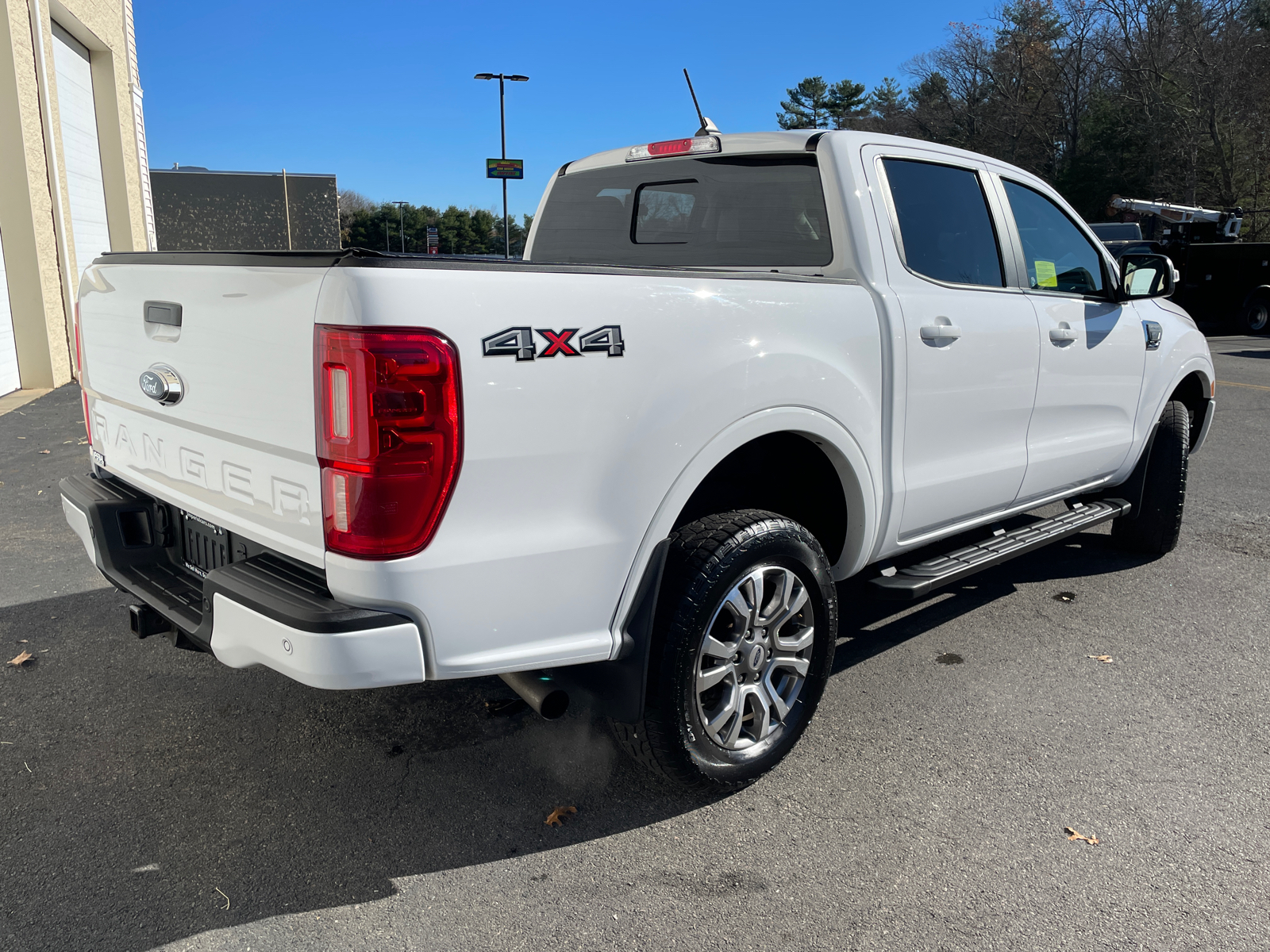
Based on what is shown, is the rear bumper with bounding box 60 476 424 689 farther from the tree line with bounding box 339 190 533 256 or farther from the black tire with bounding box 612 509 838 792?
the tree line with bounding box 339 190 533 256

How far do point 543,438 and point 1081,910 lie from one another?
177 cm

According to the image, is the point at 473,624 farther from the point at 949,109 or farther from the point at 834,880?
the point at 949,109

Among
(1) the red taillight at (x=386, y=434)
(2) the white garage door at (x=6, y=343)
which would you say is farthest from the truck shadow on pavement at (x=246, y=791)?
(2) the white garage door at (x=6, y=343)

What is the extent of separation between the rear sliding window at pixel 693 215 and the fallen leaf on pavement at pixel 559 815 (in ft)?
6.41

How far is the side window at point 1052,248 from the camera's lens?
13.3 ft

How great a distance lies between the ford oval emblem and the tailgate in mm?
18

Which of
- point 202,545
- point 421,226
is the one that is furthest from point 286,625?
point 421,226

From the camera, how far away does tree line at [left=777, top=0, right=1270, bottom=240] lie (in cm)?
3984

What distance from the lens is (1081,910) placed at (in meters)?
2.38

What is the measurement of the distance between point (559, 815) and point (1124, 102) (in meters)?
52.1

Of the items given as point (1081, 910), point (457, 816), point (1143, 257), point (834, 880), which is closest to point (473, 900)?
point (457, 816)

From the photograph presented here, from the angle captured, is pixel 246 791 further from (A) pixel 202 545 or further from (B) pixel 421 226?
(B) pixel 421 226

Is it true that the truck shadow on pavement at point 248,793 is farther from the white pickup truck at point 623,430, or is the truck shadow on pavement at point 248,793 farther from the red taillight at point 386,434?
the red taillight at point 386,434

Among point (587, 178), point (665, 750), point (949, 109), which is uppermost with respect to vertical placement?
point (949, 109)
